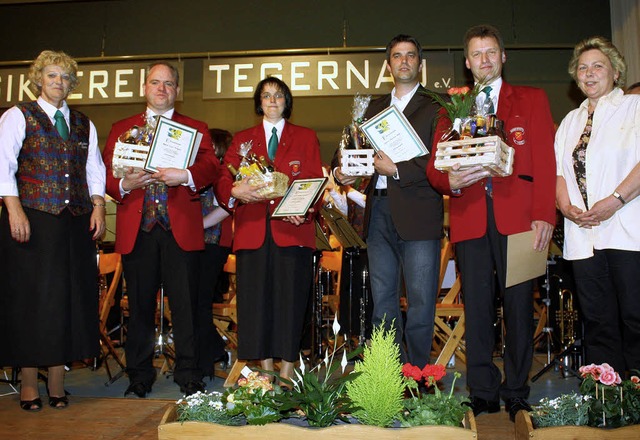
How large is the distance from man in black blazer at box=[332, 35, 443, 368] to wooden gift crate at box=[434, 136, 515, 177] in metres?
0.45

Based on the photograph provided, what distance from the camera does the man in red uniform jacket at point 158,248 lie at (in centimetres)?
386

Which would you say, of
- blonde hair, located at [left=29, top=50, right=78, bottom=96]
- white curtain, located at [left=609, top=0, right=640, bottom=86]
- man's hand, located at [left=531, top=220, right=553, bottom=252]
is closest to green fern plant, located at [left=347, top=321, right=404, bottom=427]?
man's hand, located at [left=531, top=220, right=553, bottom=252]

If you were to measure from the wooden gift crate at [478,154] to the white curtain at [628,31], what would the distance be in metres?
5.14

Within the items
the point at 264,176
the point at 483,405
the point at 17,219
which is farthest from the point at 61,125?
the point at 483,405

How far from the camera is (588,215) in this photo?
3.12 m

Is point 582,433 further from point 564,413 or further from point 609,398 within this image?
point 609,398

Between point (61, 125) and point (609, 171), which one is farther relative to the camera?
point (61, 125)

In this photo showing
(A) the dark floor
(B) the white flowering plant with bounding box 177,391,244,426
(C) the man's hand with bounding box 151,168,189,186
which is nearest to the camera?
(B) the white flowering plant with bounding box 177,391,244,426

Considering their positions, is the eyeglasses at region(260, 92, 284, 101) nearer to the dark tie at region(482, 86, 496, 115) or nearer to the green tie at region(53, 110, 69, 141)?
the green tie at region(53, 110, 69, 141)

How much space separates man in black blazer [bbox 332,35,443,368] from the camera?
3287mm

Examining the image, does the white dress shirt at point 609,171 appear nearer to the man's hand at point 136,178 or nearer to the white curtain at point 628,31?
the man's hand at point 136,178

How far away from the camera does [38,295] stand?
142 inches

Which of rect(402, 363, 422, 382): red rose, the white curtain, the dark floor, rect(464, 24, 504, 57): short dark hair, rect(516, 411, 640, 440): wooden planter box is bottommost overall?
the dark floor

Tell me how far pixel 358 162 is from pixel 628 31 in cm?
566
